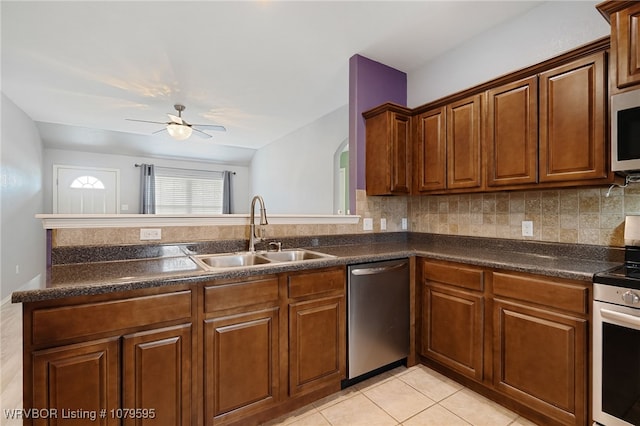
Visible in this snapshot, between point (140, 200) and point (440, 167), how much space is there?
22.7 ft

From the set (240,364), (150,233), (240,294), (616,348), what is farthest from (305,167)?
(616,348)

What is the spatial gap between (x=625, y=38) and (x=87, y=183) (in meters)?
8.22

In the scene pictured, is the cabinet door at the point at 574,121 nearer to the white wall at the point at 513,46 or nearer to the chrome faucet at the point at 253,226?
the white wall at the point at 513,46

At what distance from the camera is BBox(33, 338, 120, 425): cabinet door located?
113 centimetres

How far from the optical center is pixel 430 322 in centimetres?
219

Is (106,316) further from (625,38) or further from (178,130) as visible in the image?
(178,130)

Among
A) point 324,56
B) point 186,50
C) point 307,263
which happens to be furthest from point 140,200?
point 307,263

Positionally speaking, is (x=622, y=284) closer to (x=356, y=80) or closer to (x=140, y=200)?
(x=356, y=80)

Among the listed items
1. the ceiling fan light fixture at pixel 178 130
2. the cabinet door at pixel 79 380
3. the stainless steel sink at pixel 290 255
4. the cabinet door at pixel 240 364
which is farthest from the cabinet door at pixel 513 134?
the ceiling fan light fixture at pixel 178 130

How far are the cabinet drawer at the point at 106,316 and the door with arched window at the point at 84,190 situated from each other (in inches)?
255

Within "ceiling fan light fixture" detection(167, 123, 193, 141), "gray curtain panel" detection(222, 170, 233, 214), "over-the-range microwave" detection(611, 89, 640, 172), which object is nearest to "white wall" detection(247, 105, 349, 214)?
"gray curtain panel" detection(222, 170, 233, 214)

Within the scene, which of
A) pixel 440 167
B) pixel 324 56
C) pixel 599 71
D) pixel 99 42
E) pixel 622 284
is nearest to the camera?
pixel 622 284

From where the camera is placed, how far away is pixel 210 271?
4.80 feet

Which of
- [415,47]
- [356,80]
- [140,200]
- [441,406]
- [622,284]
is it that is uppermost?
[415,47]
